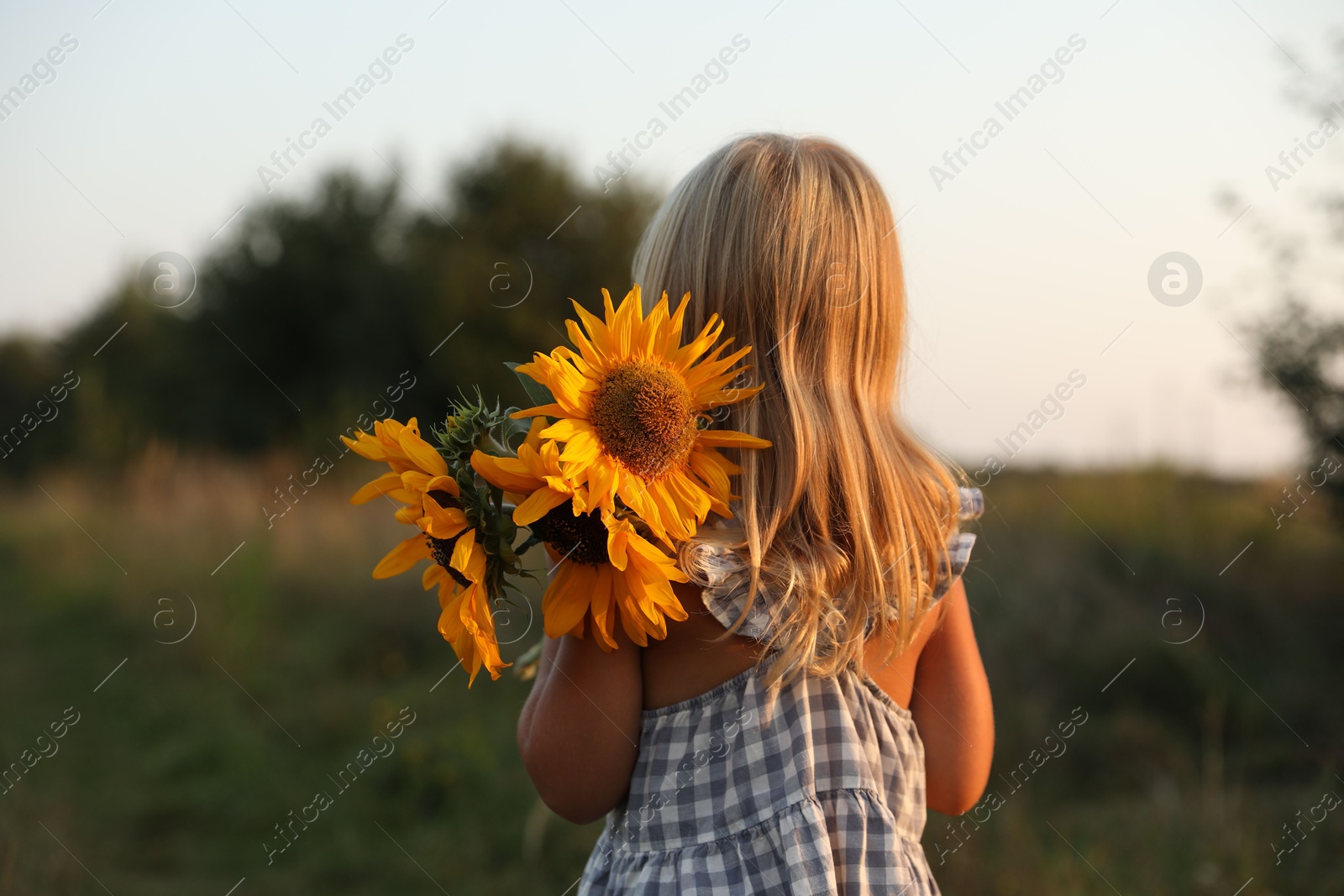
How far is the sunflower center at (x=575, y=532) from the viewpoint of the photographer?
51.0 inches

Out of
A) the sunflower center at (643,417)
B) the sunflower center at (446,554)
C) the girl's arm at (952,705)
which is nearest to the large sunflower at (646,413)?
the sunflower center at (643,417)

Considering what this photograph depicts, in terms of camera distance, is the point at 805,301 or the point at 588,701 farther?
the point at 805,301

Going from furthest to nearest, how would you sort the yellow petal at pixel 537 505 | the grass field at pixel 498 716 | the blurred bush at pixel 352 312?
the blurred bush at pixel 352 312, the grass field at pixel 498 716, the yellow petal at pixel 537 505

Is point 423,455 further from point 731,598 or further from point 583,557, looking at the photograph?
point 731,598

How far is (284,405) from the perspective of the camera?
1493cm

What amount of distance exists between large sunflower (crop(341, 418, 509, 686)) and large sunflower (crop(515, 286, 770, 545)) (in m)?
0.15

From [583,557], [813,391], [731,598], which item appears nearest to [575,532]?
[583,557]

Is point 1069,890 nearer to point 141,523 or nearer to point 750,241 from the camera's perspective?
point 750,241

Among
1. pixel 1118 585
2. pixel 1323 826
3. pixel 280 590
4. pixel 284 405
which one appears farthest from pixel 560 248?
pixel 1323 826

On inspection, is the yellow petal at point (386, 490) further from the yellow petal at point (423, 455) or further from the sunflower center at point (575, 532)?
the sunflower center at point (575, 532)

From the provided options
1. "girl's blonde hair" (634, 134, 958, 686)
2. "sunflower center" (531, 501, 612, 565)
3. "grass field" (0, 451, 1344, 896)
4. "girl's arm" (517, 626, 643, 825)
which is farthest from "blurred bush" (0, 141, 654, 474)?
"sunflower center" (531, 501, 612, 565)

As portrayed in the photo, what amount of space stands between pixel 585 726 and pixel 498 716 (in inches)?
136

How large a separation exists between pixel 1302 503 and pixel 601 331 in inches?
197

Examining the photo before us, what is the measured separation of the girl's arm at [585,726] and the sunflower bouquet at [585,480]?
0.40 feet
